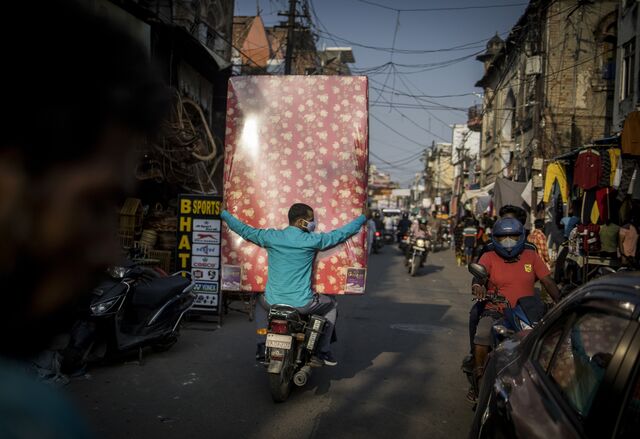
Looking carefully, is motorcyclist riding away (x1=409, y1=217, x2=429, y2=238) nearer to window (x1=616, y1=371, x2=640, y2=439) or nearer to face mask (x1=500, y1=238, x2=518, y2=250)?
face mask (x1=500, y1=238, x2=518, y2=250)

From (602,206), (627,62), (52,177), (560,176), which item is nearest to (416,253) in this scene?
(560,176)

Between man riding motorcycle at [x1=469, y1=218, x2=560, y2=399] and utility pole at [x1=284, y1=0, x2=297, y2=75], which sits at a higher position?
utility pole at [x1=284, y1=0, x2=297, y2=75]

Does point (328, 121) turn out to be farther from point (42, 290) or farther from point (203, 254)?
point (42, 290)

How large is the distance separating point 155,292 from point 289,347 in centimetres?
252

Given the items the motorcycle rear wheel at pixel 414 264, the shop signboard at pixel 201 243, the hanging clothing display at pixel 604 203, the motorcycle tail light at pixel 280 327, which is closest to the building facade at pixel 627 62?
the hanging clothing display at pixel 604 203

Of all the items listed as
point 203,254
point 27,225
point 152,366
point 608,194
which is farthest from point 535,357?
point 608,194

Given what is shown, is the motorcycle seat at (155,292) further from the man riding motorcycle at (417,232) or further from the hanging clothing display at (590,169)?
the man riding motorcycle at (417,232)

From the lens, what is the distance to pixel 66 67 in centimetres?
105

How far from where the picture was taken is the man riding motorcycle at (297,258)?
6168 millimetres

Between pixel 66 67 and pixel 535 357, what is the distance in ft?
9.51

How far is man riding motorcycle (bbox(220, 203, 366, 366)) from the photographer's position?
6.17 metres

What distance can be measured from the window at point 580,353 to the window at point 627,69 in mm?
16847

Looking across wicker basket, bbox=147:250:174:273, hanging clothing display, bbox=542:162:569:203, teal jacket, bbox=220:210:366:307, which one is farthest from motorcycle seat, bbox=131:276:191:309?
hanging clothing display, bbox=542:162:569:203

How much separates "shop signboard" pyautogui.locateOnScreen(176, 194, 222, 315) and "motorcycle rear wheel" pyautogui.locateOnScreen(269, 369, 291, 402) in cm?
423
